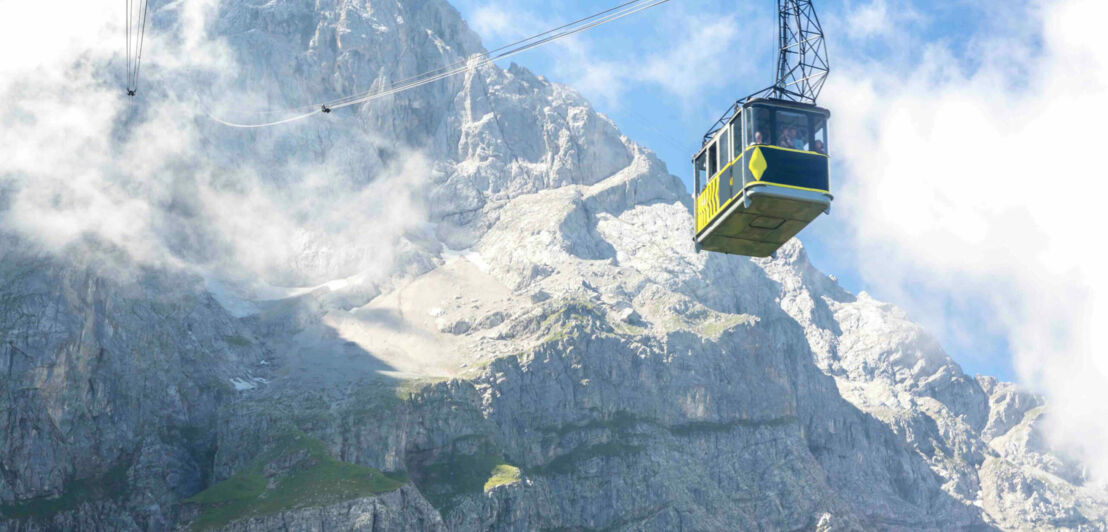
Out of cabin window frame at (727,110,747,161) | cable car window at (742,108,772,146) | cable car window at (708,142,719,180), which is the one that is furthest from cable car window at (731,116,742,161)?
cable car window at (708,142,719,180)

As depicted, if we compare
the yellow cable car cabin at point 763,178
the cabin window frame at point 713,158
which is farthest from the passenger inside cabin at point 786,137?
the cabin window frame at point 713,158

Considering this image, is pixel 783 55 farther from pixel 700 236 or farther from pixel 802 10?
pixel 700 236

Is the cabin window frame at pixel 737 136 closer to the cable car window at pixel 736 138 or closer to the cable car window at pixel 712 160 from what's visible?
the cable car window at pixel 736 138

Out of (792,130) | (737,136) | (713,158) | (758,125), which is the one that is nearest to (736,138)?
(737,136)

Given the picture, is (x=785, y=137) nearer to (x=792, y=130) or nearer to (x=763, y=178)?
(x=792, y=130)

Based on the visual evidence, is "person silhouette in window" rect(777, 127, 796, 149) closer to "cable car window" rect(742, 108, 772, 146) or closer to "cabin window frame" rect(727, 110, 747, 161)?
"cable car window" rect(742, 108, 772, 146)
